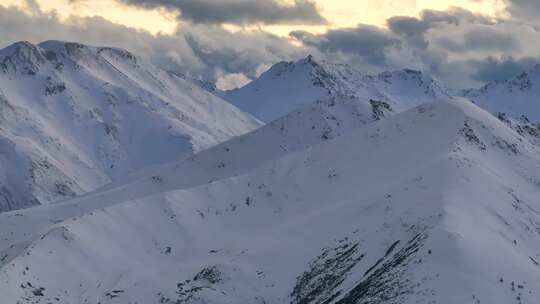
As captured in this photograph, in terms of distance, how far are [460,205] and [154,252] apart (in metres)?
53.4

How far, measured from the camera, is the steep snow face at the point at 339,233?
3925 inches

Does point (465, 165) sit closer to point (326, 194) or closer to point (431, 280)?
point (326, 194)

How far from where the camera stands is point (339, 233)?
131 meters

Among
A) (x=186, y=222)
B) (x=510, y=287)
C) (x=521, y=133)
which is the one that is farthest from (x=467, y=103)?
(x=510, y=287)

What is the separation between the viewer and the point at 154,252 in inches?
5851

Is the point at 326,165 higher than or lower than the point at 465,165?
higher

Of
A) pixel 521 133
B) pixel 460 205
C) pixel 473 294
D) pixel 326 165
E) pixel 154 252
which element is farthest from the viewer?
pixel 521 133

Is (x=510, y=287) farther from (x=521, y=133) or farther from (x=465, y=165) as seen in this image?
(x=521, y=133)

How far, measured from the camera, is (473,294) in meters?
86.9

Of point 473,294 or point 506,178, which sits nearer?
point 473,294

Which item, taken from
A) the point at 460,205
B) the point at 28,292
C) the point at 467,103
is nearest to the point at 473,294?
the point at 460,205

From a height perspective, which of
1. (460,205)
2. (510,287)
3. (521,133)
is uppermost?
(521,133)

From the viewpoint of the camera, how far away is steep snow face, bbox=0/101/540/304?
327ft

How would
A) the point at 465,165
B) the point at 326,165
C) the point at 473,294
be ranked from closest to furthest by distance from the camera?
the point at 473,294
the point at 465,165
the point at 326,165
